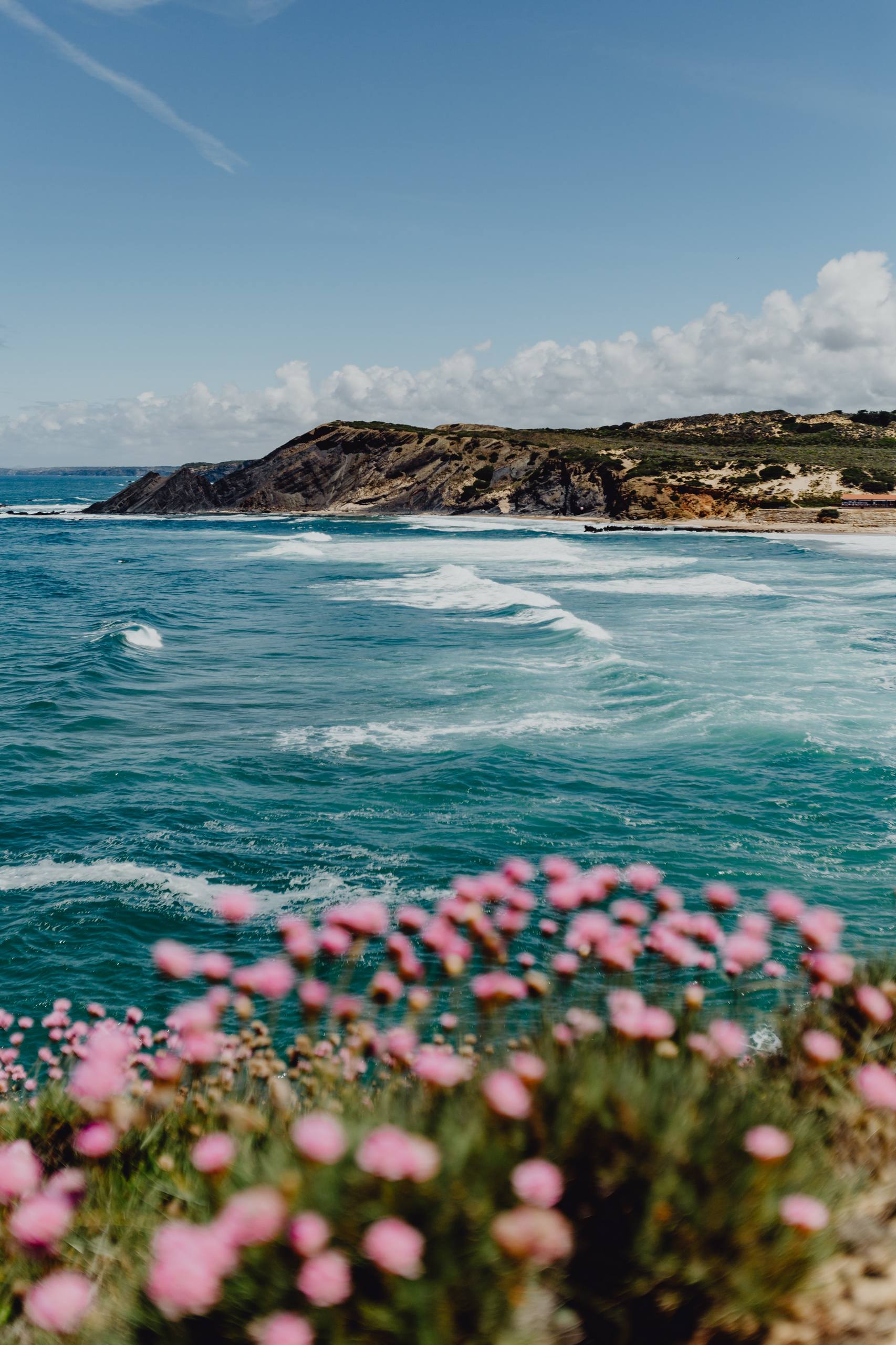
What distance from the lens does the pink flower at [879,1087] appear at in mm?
2643

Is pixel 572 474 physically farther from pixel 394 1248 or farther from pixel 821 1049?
A: pixel 394 1248

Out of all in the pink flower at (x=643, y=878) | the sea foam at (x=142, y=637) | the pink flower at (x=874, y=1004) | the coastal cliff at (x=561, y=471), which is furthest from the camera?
the coastal cliff at (x=561, y=471)

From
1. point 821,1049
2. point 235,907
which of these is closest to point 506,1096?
point 821,1049

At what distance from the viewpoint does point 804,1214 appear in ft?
7.53

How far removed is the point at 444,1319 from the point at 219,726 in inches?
721

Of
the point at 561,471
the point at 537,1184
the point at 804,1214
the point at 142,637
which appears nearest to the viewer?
the point at 537,1184

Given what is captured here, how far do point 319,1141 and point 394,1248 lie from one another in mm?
319

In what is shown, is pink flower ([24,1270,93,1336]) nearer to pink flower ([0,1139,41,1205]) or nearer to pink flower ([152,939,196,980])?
pink flower ([0,1139,41,1205])

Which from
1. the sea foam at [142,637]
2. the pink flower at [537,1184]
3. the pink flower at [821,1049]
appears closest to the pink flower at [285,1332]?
the pink flower at [537,1184]

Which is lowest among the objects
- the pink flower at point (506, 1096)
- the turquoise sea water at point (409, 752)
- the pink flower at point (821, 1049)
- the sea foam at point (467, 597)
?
the turquoise sea water at point (409, 752)

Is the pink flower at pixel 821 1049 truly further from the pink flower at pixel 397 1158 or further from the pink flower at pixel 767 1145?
the pink flower at pixel 397 1158

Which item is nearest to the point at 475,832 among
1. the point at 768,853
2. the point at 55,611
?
the point at 768,853

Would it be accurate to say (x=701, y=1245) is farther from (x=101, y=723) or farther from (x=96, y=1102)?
(x=101, y=723)

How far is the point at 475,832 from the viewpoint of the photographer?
539 inches
